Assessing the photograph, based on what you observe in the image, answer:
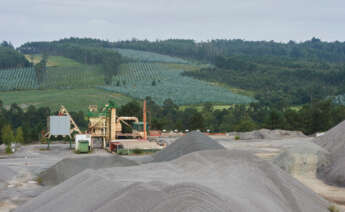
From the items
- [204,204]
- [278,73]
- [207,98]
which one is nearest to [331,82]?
[278,73]

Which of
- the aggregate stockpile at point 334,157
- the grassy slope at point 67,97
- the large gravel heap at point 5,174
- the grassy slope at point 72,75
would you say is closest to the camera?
the aggregate stockpile at point 334,157

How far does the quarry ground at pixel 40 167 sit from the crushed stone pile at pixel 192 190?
528 centimetres

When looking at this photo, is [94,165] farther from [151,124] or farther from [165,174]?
[151,124]

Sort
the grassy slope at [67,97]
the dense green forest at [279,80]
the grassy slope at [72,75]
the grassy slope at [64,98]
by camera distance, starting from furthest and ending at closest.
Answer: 1. the grassy slope at [72,75]
2. the dense green forest at [279,80]
3. the grassy slope at [67,97]
4. the grassy slope at [64,98]

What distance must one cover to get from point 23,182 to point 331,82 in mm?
139125

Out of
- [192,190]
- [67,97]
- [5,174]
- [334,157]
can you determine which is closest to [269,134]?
[334,157]

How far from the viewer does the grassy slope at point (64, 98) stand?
122 m

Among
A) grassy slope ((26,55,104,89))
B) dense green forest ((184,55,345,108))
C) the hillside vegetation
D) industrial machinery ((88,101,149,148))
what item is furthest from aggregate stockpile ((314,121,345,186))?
grassy slope ((26,55,104,89))

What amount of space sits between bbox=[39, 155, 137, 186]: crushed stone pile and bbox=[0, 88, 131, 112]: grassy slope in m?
77.3

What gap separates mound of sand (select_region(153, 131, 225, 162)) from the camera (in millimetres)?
43469

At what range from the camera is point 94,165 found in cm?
4066

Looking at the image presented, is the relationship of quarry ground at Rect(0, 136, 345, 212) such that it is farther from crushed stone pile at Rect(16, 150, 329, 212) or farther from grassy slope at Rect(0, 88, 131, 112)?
grassy slope at Rect(0, 88, 131, 112)

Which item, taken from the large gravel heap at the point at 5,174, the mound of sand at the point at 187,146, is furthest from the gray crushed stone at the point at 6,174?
the mound of sand at the point at 187,146

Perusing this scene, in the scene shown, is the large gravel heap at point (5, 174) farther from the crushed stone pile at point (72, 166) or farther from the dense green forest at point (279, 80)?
the dense green forest at point (279, 80)
